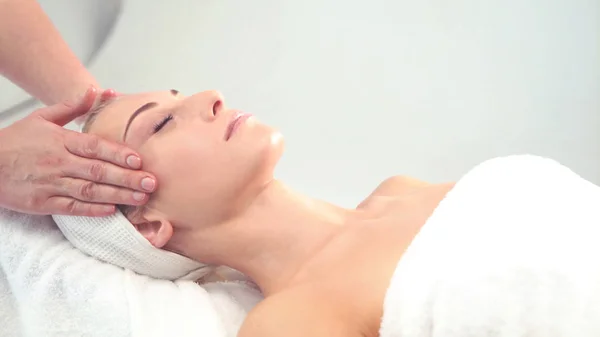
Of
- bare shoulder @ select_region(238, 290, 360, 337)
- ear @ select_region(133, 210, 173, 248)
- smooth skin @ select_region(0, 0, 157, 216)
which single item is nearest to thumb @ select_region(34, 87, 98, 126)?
smooth skin @ select_region(0, 0, 157, 216)

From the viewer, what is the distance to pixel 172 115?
1.08 meters

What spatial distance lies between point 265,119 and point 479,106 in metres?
0.57

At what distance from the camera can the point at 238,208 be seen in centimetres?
106

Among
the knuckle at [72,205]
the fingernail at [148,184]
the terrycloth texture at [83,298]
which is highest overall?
the fingernail at [148,184]

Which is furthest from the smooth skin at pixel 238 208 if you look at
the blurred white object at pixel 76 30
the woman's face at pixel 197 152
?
the blurred white object at pixel 76 30

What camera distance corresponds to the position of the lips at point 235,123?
3.45ft

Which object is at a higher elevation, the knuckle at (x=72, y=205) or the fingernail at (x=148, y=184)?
the fingernail at (x=148, y=184)

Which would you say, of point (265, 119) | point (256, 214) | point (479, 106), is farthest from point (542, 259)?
point (265, 119)

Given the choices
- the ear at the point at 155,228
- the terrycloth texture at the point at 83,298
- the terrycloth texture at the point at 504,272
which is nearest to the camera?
the terrycloth texture at the point at 504,272

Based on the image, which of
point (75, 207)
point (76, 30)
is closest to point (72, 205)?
point (75, 207)

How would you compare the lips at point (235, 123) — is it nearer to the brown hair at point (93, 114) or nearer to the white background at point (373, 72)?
the brown hair at point (93, 114)

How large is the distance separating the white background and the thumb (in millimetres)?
712

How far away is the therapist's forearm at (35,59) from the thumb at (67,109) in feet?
0.64

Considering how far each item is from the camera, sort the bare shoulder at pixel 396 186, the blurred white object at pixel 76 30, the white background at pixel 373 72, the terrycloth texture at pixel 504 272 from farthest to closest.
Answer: the blurred white object at pixel 76 30, the white background at pixel 373 72, the bare shoulder at pixel 396 186, the terrycloth texture at pixel 504 272
